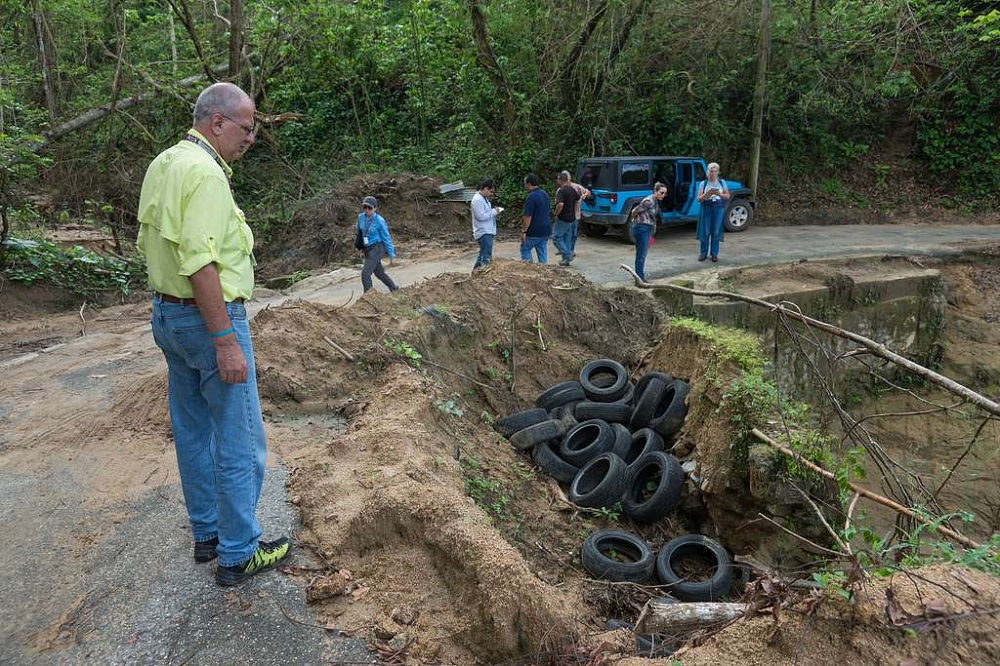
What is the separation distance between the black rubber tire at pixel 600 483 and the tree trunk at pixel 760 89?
13.5 metres

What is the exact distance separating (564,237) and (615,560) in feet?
25.5

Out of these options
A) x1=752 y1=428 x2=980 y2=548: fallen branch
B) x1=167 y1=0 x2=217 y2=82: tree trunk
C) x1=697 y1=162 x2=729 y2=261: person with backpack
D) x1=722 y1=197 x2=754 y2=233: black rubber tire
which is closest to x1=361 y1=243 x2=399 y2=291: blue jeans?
x1=752 y1=428 x2=980 y2=548: fallen branch

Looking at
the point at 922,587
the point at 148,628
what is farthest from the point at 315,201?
the point at 922,587

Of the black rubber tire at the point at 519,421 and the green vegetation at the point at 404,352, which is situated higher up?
the green vegetation at the point at 404,352

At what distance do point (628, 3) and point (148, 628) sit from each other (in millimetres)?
17702

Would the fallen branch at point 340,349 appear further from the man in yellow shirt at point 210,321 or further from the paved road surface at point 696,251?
the paved road surface at point 696,251

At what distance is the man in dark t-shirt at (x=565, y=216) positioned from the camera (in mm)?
11953

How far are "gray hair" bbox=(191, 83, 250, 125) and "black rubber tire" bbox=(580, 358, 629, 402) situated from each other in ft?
19.4

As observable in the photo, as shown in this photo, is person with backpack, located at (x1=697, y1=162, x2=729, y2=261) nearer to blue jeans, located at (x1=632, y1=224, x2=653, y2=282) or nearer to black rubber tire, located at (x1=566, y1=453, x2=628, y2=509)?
blue jeans, located at (x1=632, y1=224, x2=653, y2=282)

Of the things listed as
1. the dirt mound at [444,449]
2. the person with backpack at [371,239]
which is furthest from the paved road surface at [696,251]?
the dirt mound at [444,449]

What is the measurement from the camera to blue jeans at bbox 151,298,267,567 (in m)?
3.14

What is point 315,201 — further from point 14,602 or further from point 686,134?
point 14,602

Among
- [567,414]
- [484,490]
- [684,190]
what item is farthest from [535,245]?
[484,490]

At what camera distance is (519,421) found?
24.8ft
